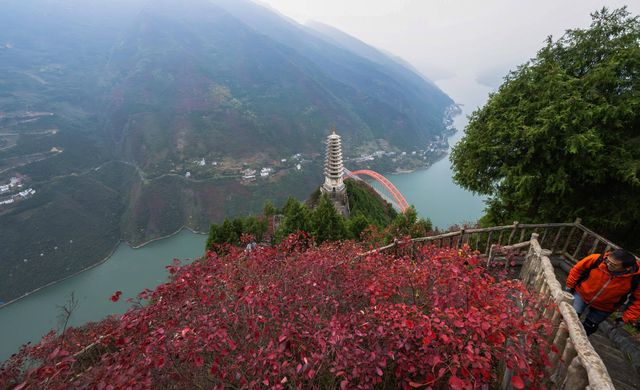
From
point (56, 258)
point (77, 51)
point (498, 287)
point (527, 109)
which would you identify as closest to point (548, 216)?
point (527, 109)

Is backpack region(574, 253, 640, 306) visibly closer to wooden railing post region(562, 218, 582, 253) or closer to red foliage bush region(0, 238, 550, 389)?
red foliage bush region(0, 238, 550, 389)

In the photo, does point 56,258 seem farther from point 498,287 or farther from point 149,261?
point 498,287

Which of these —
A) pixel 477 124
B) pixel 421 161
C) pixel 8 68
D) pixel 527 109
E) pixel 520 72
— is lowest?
pixel 421 161

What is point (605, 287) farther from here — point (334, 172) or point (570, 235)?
point (334, 172)

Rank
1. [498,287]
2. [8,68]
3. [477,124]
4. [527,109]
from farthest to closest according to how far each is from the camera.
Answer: [8,68] < [477,124] < [527,109] < [498,287]

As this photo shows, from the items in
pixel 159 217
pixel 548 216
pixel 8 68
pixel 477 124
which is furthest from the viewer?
pixel 8 68

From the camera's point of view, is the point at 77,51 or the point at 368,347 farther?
the point at 77,51

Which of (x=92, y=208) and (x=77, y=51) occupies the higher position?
(x=77, y=51)
